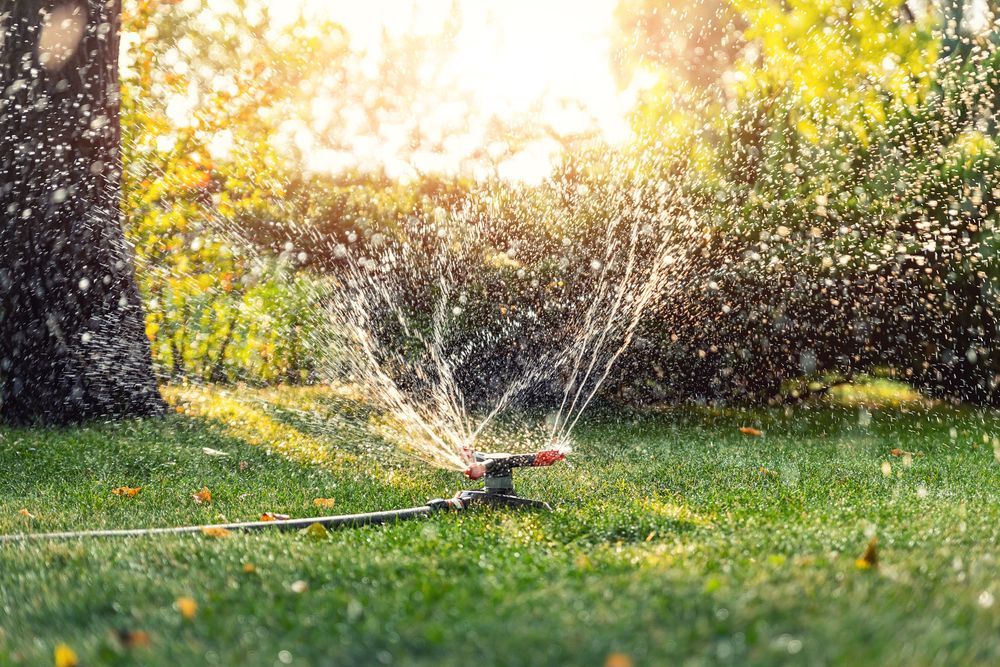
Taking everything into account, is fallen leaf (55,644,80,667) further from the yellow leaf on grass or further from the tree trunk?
the tree trunk

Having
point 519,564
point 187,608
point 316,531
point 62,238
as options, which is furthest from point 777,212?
point 187,608

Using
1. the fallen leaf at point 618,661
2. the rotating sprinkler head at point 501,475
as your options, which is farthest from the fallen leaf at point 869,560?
the rotating sprinkler head at point 501,475

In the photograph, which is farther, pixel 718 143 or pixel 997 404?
pixel 997 404

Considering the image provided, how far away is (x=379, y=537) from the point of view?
142 inches

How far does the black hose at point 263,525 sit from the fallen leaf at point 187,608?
1246 mm

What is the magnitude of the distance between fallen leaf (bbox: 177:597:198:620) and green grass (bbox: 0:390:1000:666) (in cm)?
4

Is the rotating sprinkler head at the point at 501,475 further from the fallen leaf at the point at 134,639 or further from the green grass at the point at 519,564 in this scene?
the fallen leaf at the point at 134,639

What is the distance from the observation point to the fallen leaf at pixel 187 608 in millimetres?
2355

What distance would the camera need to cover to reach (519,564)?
3025mm

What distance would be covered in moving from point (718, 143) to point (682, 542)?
685cm

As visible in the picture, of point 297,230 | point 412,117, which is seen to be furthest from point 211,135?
point 412,117

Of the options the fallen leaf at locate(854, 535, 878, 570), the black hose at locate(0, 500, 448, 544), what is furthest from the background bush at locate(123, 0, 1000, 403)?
the fallen leaf at locate(854, 535, 878, 570)

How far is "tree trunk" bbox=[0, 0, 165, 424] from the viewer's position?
23.9ft

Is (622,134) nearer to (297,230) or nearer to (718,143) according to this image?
(718,143)
